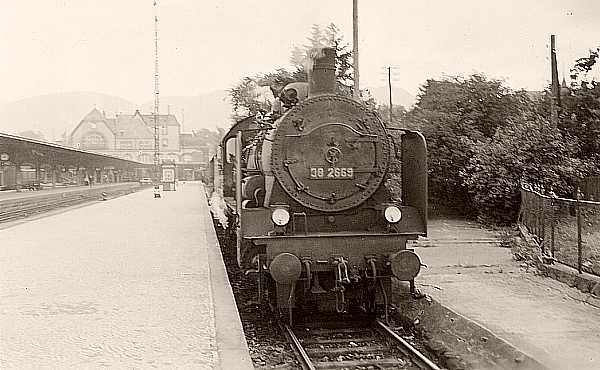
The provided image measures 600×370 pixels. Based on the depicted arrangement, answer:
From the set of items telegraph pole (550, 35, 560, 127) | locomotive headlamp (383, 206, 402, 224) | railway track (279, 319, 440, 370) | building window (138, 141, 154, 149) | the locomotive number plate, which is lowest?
railway track (279, 319, 440, 370)

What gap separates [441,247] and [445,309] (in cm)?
694

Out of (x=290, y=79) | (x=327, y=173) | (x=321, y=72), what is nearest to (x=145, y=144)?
(x=290, y=79)

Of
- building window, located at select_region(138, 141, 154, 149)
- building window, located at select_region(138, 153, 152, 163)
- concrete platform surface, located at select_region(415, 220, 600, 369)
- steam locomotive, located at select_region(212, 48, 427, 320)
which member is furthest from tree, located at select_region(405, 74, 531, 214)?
building window, located at select_region(138, 141, 154, 149)

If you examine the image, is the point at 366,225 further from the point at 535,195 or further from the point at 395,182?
the point at 395,182

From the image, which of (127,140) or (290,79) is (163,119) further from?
(290,79)

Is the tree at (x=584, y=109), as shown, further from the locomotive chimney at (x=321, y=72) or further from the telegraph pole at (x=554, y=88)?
the locomotive chimney at (x=321, y=72)

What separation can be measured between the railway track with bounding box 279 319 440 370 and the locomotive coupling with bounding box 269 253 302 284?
2.37ft

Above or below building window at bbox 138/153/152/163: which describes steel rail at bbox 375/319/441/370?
below

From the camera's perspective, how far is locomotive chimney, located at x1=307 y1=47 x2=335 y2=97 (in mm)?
8539

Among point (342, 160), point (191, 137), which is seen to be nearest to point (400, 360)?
point (342, 160)

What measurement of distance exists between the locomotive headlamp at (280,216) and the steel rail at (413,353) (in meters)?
1.83

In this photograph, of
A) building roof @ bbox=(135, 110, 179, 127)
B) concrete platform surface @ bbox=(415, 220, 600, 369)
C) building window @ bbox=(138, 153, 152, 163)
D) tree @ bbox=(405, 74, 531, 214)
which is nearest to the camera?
concrete platform surface @ bbox=(415, 220, 600, 369)

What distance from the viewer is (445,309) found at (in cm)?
806

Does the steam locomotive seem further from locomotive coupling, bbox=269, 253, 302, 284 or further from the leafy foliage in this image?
the leafy foliage
